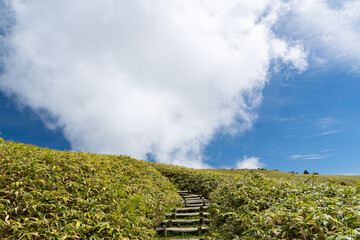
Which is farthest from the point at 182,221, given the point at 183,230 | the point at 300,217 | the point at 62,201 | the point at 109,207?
the point at 300,217

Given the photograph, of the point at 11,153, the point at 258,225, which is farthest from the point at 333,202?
the point at 11,153

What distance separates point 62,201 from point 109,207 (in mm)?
1384

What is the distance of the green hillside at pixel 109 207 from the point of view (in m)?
3.71

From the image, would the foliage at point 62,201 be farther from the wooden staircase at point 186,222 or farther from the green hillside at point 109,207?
the wooden staircase at point 186,222

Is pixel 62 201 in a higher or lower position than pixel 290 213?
higher

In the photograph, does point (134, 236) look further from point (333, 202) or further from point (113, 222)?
point (333, 202)

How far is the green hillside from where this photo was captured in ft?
12.2

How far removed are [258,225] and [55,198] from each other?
16.5ft

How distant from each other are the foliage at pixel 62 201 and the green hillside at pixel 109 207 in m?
0.02

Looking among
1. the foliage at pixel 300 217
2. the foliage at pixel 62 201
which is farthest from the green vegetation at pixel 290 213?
the foliage at pixel 62 201

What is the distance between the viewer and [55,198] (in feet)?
18.2

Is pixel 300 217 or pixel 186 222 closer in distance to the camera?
pixel 300 217

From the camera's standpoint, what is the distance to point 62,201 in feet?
18.8

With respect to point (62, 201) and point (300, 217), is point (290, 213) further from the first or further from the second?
point (62, 201)
